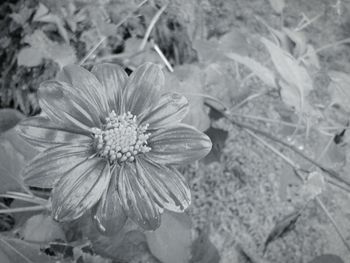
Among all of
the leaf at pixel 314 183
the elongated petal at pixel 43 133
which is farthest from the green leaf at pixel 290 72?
the elongated petal at pixel 43 133

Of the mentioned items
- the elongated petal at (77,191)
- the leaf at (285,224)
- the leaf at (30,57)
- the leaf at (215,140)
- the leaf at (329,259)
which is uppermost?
the elongated petal at (77,191)

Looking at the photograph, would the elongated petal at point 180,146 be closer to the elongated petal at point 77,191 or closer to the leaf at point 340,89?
the elongated petal at point 77,191

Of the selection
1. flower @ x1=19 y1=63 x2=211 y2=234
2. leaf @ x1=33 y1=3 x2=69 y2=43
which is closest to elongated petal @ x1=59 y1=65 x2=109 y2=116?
flower @ x1=19 y1=63 x2=211 y2=234

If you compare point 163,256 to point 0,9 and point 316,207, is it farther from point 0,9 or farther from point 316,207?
point 0,9

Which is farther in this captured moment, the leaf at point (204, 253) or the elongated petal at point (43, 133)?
the leaf at point (204, 253)

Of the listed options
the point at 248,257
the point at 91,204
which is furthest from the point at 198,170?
the point at 91,204

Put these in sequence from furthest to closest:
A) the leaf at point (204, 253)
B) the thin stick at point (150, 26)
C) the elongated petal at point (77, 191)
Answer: the thin stick at point (150, 26) → the leaf at point (204, 253) → the elongated petal at point (77, 191)

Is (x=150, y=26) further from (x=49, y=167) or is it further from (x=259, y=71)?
(x=49, y=167)
